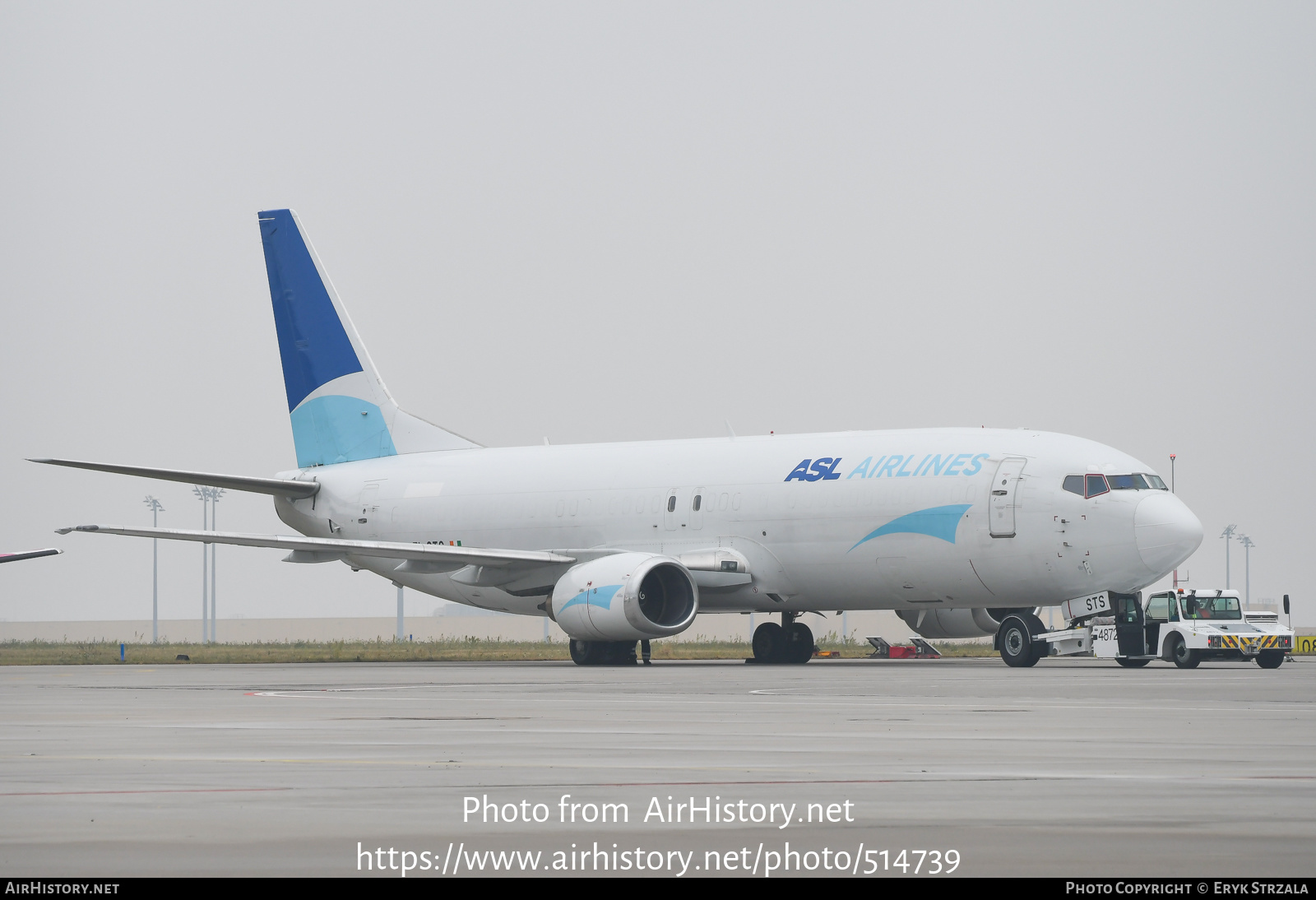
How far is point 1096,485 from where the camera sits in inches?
1292

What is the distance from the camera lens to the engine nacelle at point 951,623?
39.0 metres

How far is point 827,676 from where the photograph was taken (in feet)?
94.9

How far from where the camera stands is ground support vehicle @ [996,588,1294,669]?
32562mm

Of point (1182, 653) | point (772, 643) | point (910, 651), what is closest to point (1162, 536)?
point (1182, 653)

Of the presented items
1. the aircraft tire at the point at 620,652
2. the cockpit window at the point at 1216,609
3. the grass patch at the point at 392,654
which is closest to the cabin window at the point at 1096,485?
the cockpit window at the point at 1216,609

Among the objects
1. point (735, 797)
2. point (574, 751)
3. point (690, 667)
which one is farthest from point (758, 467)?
point (735, 797)

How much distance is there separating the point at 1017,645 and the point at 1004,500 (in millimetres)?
2542

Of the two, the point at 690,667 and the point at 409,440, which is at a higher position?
the point at 409,440

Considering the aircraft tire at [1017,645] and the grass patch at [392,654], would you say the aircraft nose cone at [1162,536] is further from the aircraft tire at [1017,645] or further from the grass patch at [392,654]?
the grass patch at [392,654]

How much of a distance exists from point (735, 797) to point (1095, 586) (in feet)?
79.1

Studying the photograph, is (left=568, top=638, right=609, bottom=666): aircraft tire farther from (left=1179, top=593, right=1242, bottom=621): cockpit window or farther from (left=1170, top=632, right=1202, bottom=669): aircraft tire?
(left=1179, top=593, right=1242, bottom=621): cockpit window

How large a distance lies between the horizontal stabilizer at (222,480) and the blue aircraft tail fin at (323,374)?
1.55m

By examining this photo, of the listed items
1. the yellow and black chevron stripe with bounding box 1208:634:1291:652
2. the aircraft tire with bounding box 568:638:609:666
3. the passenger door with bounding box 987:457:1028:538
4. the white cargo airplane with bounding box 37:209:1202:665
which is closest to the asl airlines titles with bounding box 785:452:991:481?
the white cargo airplane with bounding box 37:209:1202:665
